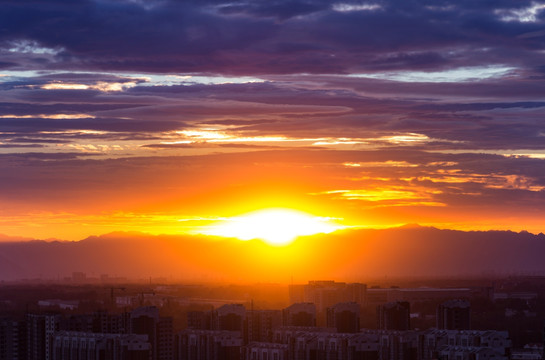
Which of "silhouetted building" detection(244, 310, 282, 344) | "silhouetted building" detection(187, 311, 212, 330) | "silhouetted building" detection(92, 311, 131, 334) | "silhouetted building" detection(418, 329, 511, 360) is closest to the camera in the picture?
"silhouetted building" detection(418, 329, 511, 360)

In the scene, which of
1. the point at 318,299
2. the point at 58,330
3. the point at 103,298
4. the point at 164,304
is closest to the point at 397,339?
the point at 58,330

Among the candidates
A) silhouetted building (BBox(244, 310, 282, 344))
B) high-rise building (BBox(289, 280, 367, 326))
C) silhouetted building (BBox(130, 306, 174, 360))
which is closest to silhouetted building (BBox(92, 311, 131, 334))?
silhouetted building (BBox(130, 306, 174, 360))

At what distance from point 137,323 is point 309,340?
16.6m

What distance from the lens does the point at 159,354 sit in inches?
3637

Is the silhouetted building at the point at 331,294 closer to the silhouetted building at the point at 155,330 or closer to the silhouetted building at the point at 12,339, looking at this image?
the silhouetted building at the point at 155,330

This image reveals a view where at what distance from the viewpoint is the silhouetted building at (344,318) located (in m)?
107

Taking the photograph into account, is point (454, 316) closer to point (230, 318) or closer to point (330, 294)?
point (230, 318)

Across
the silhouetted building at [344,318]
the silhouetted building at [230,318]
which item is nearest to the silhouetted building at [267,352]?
the silhouetted building at [230,318]

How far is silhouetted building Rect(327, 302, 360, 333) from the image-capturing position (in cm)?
10706

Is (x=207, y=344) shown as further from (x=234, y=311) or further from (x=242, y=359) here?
(x=234, y=311)

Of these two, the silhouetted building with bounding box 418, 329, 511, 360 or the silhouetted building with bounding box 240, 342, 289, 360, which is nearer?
the silhouetted building with bounding box 418, 329, 511, 360

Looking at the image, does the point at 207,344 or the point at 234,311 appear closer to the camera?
the point at 207,344

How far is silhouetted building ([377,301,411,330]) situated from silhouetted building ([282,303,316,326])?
7.77m

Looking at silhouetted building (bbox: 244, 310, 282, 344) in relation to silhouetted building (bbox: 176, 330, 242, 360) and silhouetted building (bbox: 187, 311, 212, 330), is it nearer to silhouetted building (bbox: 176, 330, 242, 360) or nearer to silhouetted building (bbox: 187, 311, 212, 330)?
silhouetted building (bbox: 187, 311, 212, 330)
